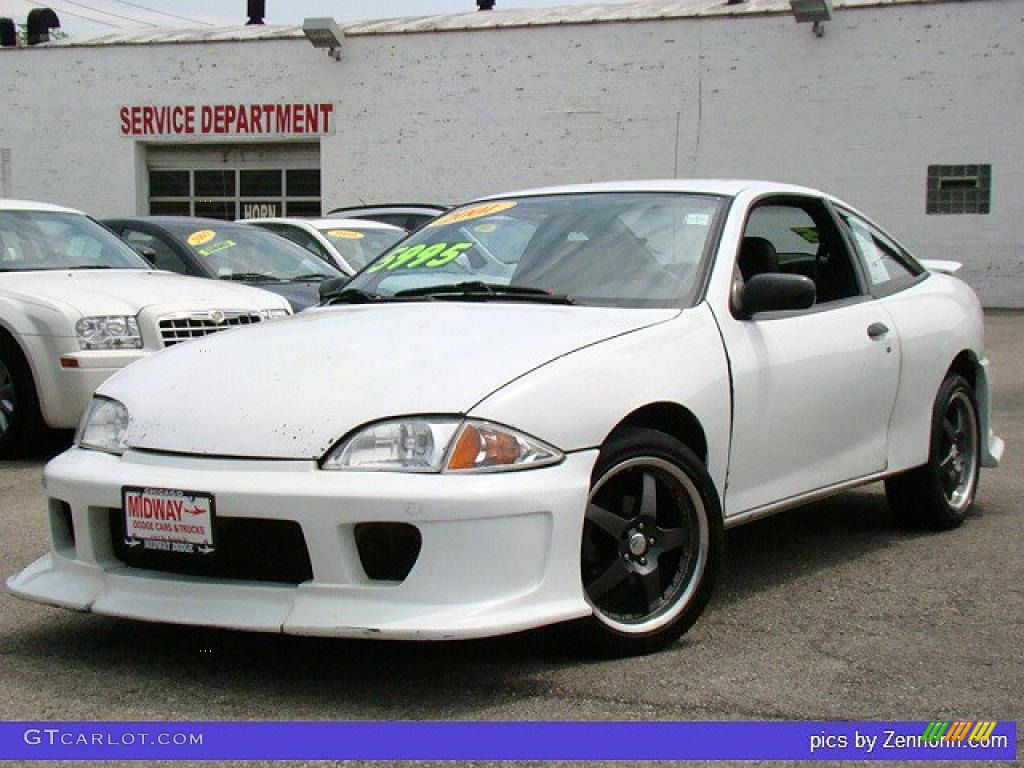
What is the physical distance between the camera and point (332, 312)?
494 centimetres

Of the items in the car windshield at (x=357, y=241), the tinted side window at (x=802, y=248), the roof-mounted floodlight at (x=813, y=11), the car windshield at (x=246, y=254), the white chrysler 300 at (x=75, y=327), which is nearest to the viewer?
the tinted side window at (x=802, y=248)

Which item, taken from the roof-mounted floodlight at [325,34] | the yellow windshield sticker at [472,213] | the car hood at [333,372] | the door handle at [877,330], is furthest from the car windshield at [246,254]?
the roof-mounted floodlight at [325,34]

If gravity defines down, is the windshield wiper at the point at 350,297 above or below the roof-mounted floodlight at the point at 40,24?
below

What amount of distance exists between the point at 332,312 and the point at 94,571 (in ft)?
4.17

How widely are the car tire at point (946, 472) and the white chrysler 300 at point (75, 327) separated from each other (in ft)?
13.5

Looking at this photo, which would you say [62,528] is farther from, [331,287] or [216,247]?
[216,247]

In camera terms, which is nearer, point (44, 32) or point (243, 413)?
point (243, 413)

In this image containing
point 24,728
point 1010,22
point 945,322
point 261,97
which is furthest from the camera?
point 261,97

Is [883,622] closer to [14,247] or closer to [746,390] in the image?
[746,390]

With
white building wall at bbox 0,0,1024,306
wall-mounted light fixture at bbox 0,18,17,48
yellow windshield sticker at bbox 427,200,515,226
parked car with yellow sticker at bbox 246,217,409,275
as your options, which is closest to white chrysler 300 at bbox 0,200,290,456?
yellow windshield sticker at bbox 427,200,515,226

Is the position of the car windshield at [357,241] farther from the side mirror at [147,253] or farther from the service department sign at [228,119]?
the service department sign at [228,119]

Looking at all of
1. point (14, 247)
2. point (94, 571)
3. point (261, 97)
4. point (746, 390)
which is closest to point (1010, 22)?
point (261, 97)

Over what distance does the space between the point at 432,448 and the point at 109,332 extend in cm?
483

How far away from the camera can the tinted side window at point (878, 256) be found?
19.5 feet
